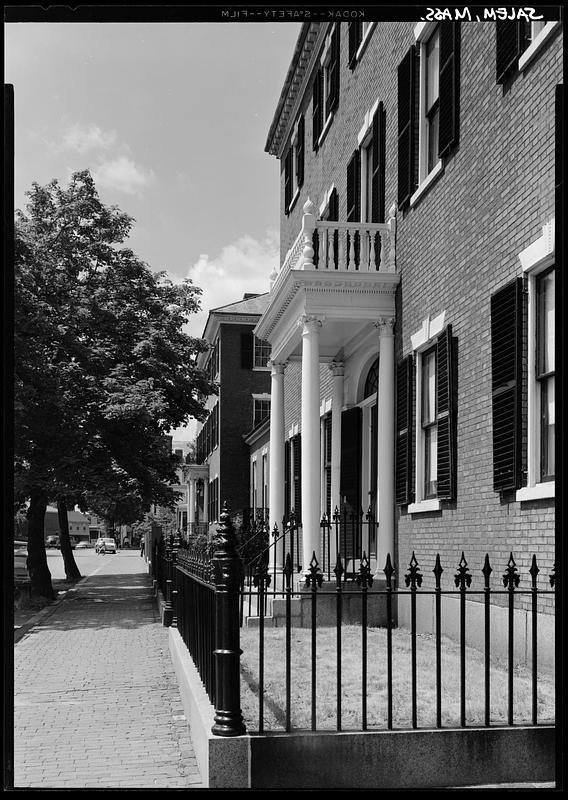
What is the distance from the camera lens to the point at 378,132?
1366 cm

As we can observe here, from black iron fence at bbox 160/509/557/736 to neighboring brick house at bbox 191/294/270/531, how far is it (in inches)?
939

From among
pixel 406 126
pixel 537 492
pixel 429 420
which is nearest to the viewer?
pixel 537 492

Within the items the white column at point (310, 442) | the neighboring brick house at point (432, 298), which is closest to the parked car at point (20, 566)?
the neighboring brick house at point (432, 298)

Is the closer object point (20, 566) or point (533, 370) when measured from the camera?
point (533, 370)

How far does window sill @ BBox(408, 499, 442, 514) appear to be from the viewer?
10.5 metres

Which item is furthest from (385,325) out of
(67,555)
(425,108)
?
(67,555)

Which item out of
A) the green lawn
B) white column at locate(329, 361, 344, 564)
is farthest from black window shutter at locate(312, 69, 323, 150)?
the green lawn

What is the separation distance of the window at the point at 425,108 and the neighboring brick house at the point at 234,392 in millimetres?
21967

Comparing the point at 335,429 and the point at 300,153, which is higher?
the point at 300,153

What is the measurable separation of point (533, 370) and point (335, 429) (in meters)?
7.90

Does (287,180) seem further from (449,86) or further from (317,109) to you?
(449,86)

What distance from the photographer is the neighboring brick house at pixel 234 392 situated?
117ft

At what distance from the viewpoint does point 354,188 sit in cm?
1520
